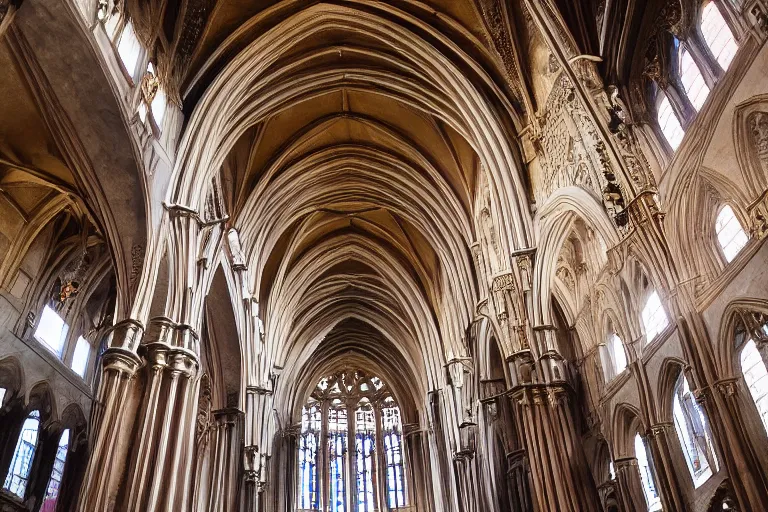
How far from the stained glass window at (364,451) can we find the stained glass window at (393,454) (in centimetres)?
64

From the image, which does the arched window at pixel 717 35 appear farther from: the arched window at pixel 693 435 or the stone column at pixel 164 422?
the stone column at pixel 164 422

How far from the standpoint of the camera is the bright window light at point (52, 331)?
47.3 feet

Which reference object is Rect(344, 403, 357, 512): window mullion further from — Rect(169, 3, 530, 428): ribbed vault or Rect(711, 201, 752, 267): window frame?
Rect(711, 201, 752, 267): window frame

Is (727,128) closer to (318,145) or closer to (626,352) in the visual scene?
(626,352)

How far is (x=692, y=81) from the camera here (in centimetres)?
1030

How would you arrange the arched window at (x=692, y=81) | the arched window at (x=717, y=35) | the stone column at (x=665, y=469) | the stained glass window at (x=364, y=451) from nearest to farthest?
the arched window at (x=717, y=35)
the arched window at (x=692, y=81)
the stone column at (x=665, y=469)
the stained glass window at (x=364, y=451)

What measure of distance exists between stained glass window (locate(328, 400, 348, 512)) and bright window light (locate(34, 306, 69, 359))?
16857 mm

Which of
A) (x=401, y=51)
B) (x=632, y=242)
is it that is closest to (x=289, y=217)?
(x=401, y=51)

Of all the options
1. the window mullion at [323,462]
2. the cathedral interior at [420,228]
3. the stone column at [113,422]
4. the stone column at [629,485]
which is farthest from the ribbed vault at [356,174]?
the stone column at [629,485]

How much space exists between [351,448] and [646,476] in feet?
60.3

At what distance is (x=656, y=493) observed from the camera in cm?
1384

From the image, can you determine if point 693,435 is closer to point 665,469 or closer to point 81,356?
point 665,469

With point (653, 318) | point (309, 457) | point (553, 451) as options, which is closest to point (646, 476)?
point (553, 451)

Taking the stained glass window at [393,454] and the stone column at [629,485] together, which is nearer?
the stone column at [629,485]
